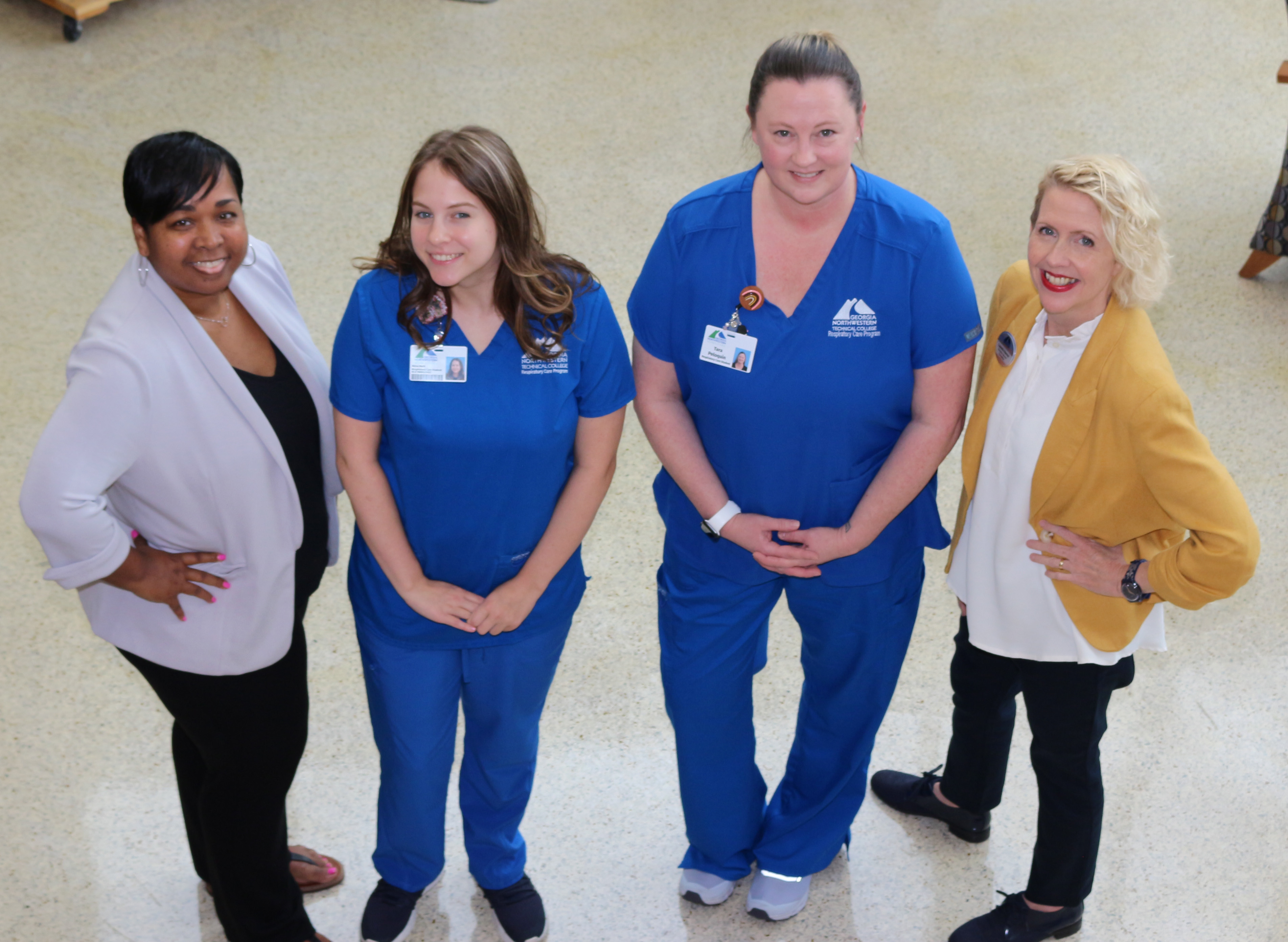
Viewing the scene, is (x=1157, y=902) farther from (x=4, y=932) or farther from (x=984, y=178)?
(x=984, y=178)

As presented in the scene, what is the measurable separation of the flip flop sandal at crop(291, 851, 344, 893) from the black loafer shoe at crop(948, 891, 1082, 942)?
1.20 meters

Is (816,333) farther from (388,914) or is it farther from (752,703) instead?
(388,914)

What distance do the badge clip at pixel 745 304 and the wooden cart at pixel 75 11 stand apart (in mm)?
4996

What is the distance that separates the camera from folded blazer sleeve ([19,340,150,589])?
1.76 m

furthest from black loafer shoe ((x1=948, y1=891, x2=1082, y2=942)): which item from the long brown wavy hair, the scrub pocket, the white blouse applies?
the long brown wavy hair

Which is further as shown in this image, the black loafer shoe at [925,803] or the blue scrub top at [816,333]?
the black loafer shoe at [925,803]

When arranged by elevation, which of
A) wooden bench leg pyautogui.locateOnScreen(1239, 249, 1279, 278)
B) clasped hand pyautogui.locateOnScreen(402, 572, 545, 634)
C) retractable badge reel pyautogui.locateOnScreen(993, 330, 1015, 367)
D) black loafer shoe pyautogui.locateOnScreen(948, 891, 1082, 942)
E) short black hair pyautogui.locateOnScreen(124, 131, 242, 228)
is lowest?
black loafer shoe pyautogui.locateOnScreen(948, 891, 1082, 942)

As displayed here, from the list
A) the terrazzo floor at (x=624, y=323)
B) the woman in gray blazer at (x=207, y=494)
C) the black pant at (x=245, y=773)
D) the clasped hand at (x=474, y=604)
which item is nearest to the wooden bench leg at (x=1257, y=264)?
the terrazzo floor at (x=624, y=323)

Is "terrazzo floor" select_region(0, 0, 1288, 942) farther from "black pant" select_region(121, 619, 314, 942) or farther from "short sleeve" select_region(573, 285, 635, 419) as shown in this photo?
"short sleeve" select_region(573, 285, 635, 419)

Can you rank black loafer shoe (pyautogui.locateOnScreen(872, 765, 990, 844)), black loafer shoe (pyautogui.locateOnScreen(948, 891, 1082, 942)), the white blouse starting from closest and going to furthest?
1. the white blouse
2. black loafer shoe (pyautogui.locateOnScreen(948, 891, 1082, 942))
3. black loafer shoe (pyautogui.locateOnScreen(872, 765, 990, 844))

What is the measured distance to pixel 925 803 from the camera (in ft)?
8.83

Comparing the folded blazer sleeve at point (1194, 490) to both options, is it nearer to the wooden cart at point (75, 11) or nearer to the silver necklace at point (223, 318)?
the silver necklace at point (223, 318)

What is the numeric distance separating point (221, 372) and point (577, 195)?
10.9 feet

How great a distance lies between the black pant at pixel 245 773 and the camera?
6.66 feet
